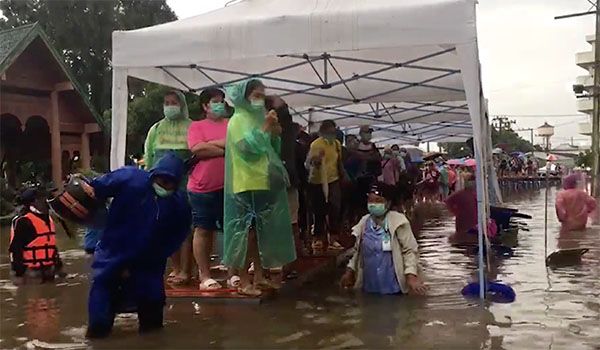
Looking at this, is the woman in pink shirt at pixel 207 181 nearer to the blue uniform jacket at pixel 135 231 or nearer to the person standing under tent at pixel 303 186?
the blue uniform jacket at pixel 135 231

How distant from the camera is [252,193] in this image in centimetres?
637

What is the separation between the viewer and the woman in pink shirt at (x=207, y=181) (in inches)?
264

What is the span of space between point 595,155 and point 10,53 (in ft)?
74.8

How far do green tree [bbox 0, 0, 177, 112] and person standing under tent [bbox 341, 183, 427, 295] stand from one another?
25.8 meters

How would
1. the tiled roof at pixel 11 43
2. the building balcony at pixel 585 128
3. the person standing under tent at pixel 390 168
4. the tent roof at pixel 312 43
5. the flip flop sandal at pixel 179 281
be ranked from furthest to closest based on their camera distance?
1. the building balcony at pixel 585 128
2. the tiled roof at pixel 11 43
3. the person standing under tent at pixel 390 168
4. the flip flop sandal at pixel 179 281
5. the tent roof at pixel 312 43

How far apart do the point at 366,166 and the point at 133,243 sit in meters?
6.09

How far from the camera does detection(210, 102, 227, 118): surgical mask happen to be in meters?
6.74

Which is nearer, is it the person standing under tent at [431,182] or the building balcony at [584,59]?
the person standing under tent at [431,182]

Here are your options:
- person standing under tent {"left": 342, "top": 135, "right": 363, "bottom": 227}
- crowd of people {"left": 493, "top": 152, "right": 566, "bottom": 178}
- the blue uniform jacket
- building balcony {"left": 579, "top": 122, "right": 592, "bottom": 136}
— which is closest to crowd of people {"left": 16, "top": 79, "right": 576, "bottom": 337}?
the blue uniform jacket

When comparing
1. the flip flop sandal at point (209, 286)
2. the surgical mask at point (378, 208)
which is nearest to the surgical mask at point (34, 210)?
the flip flop sandal at point (209, 286)

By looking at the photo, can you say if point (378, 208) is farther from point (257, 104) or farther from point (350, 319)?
point (257, 104)

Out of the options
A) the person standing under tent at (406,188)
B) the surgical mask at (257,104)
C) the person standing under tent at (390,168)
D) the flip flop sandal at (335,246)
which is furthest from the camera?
the person standing under tent at (390,168)

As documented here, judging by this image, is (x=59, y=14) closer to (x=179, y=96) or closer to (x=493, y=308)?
(x=179, y=96)

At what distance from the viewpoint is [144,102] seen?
22.8 metres
